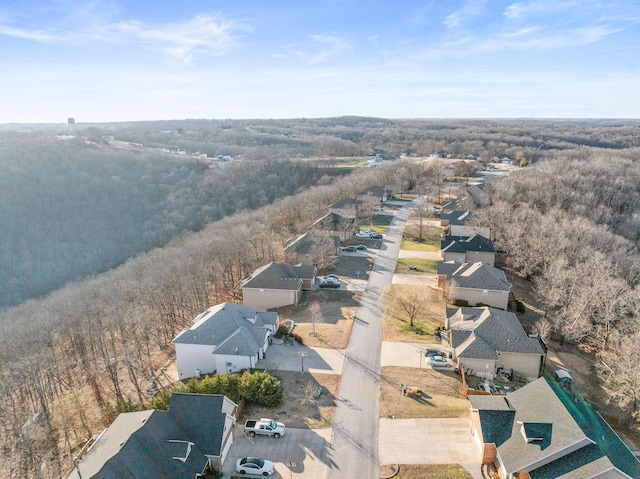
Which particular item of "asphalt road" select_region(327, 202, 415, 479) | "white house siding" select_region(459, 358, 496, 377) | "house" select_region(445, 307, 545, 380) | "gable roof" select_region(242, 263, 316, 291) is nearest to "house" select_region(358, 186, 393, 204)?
"asphalt road" select_region(327, 202, 415, 479)

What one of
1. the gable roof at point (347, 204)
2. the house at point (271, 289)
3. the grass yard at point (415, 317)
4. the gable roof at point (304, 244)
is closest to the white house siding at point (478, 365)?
the grass yard at point (415, 317)

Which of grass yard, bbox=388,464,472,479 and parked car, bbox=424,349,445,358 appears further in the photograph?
parked car, bbox=424,349,445,358

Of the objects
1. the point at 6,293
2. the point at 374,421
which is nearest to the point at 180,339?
the point at 374,421

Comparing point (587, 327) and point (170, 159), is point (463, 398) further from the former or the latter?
point (170, 159)

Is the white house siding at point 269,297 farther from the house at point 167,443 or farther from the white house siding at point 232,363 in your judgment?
the house at point 167,443

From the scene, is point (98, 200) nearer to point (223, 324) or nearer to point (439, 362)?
point (223, 324)

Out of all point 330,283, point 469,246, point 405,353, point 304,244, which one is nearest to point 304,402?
point 405,353

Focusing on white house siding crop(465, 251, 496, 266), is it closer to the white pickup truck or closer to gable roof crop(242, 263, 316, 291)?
gable roof crop(242, 263, 316, 291)
